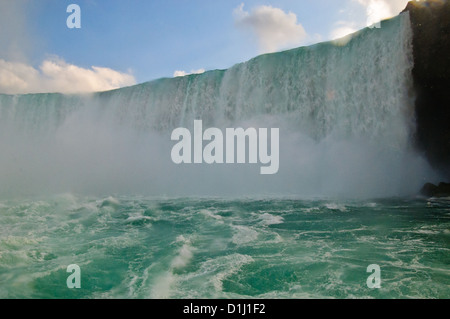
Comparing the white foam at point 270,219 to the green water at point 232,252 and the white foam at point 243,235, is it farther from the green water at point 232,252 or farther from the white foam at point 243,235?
the white foam at point 243,235

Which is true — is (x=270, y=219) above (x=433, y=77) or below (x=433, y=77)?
below

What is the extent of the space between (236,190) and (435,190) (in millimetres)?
10366

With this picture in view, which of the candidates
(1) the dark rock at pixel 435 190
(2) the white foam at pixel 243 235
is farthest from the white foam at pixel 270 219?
(1) the dark rock at pixel 435 190

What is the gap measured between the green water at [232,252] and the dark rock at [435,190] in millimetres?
1529

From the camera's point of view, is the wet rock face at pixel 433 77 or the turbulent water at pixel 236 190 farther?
the wet rock face at pixel 433 77

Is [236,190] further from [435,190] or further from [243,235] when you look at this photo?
[243,235]

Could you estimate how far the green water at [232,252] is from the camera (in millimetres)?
4848

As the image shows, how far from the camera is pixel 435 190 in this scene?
1345cm

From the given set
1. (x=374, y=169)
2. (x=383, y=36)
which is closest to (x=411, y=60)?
(x=383, y=36)

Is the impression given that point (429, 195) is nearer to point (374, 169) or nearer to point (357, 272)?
point (374, 169)

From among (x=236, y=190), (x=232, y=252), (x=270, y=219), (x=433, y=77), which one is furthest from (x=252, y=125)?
(x=232, y=252)

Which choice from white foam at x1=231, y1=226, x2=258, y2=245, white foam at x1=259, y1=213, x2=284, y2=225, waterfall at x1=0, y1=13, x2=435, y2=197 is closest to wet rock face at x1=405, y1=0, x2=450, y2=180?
waterfall at x1=0, y1=13, x2=435, y2=197

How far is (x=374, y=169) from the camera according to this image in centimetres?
1584

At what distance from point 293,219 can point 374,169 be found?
816cm
